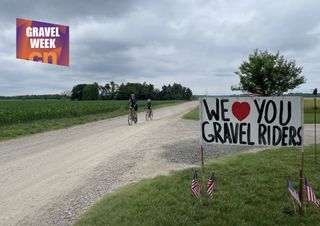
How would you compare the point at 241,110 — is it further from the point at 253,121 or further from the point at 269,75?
the point at 269,75

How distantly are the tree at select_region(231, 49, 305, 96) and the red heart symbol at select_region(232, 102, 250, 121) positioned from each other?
28563mm

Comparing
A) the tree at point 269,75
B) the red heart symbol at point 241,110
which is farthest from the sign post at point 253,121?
the tree at point 269,75

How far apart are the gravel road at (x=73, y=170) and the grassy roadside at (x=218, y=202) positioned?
62 cm

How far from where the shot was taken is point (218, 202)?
4965 millimetres

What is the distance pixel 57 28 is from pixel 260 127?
877 cm

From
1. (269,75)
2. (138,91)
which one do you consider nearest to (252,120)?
(269,75)

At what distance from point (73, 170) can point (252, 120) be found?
15.8 feet

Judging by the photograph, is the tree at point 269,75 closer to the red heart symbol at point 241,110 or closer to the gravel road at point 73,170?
the gravel road at point 73,170

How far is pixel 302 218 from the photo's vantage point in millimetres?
4324

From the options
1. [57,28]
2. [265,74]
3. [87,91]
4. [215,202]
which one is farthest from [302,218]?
[87,91]

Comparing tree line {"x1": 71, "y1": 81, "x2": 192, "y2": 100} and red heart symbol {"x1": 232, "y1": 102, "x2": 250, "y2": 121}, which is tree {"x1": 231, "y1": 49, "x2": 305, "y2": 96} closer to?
red heart symbol {"x1": 232, "y1": 102, "x2": 250, "y2": 121}

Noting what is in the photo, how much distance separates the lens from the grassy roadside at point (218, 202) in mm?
4348

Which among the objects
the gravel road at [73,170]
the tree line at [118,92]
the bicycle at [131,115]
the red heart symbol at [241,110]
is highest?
the tree line at [118,92]

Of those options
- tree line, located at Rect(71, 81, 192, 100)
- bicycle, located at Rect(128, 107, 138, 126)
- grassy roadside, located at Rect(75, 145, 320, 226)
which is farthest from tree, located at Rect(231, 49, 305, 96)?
tree line, located at Rect(71, 81, 192, 100)
